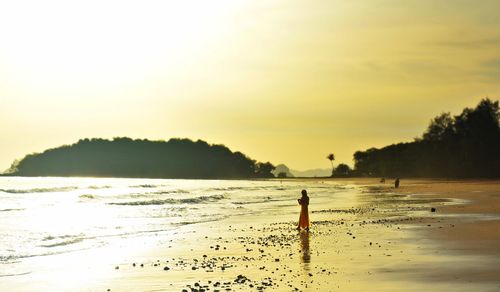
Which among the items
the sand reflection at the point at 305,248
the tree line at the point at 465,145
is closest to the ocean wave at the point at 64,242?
the sand reflection at the point at 305,248

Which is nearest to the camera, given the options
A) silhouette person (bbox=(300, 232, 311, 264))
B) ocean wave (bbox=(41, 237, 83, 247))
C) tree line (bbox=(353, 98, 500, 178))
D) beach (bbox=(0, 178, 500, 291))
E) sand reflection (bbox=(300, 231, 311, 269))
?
beach (bbox=(0, 178, 500, 291))

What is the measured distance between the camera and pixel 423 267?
17.2 meters

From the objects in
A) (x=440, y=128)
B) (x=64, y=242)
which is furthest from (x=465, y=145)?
(x=64, y=242)

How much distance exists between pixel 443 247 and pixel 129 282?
1070 cm

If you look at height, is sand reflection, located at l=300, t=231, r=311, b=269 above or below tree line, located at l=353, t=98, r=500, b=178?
below

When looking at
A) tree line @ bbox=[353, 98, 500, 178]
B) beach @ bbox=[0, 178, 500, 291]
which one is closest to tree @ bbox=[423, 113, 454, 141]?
tree line @ bbox=[353, 98, 500, 178]

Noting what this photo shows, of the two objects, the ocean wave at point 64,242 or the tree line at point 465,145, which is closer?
the ocean wave at point 64,242

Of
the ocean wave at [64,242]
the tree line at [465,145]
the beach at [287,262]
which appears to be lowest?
the ocean wave at [64,242]

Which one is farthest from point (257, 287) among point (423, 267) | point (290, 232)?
point (290, 232)

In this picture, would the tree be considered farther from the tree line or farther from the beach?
the beach

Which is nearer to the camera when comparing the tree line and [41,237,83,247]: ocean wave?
[41,237,83,247]: ocean wave

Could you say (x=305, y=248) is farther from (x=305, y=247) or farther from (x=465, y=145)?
(x=465, y=145)

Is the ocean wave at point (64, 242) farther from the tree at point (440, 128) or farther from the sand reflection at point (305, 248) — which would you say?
the tree at point (440, 128)

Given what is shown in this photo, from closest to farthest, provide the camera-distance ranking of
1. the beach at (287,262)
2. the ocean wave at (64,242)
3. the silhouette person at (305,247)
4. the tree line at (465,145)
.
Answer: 1. the beach at (287,262)
2. the silhouette person at (305,247)
3. the ocean wave at (64,242)
4. the tree line at (465,145)
